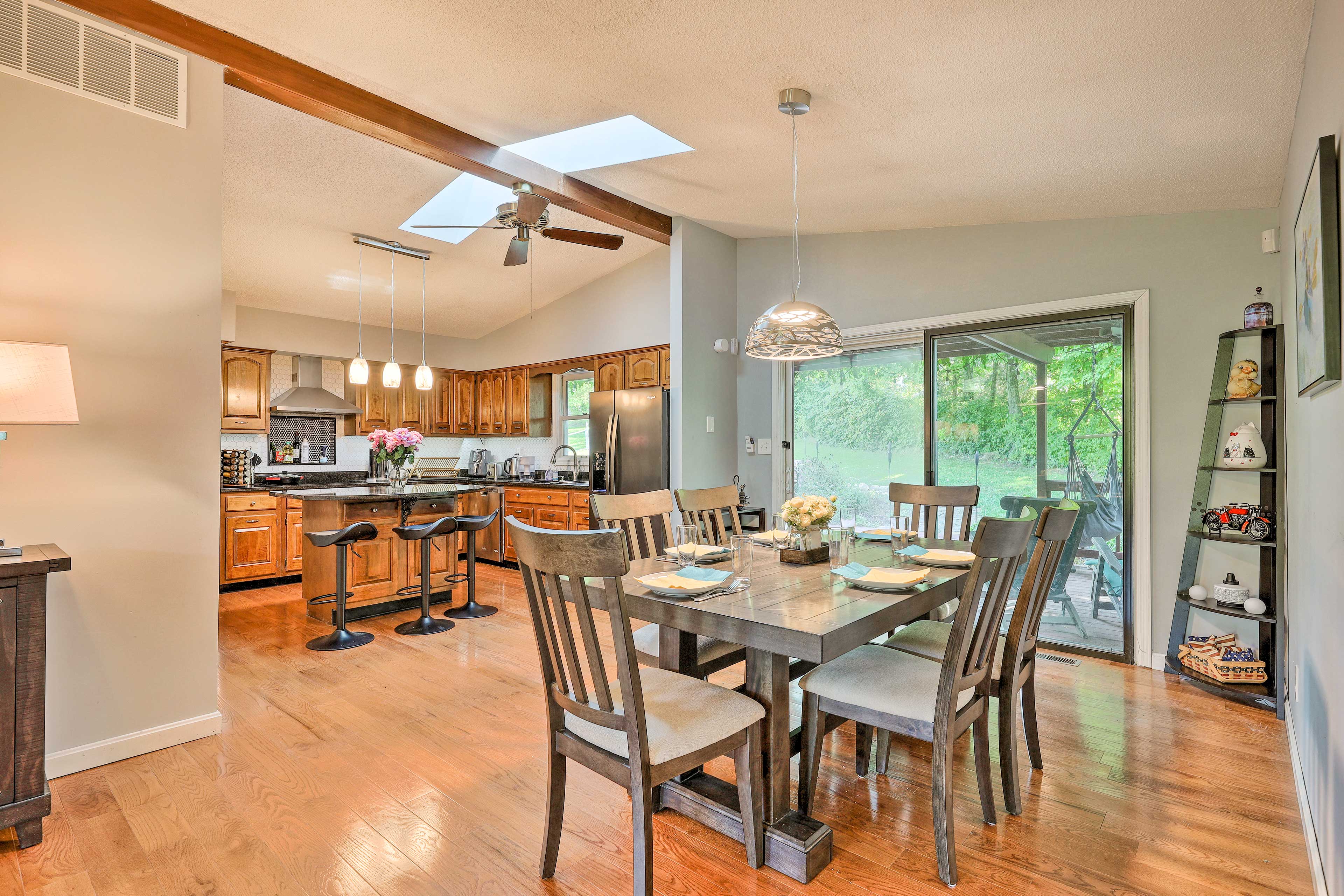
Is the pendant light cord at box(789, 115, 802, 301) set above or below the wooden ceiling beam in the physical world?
below

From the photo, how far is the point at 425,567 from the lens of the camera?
4.46m

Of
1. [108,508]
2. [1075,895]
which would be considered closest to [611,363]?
[108,508]

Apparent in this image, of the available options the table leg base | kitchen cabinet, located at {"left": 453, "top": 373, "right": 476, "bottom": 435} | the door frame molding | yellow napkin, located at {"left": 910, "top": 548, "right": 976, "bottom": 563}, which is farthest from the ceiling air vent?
kitchen cabinet, located at {"left": 453, "top": 373, "right": 476, "bottom": 435}

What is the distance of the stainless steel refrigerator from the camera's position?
526 centimetres

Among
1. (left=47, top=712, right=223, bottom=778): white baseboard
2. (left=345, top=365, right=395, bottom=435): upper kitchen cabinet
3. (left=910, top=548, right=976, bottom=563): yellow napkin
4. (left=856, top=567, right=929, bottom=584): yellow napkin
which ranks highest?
(left=345, top=365, right=395, bottom=435): upper kitchen cabinet

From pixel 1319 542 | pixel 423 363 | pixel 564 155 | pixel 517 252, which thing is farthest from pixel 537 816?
pixel 423 363

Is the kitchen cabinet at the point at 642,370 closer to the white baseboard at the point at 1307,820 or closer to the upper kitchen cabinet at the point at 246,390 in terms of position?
the upper kitchen cabinet at the point at 246,390

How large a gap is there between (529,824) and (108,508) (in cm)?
202

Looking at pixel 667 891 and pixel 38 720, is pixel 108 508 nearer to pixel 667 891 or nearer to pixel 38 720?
pixel 38 720

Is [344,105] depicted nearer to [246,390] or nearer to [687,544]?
[687,544]

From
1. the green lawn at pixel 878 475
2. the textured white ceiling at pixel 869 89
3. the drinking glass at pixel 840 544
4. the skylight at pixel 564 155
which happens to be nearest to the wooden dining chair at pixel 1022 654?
the drinking glass at pixel 840 544

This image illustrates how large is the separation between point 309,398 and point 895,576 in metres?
6.09

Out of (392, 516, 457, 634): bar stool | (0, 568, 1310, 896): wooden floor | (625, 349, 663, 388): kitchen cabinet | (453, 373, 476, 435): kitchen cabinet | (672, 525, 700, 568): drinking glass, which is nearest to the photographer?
(0, 568, 1310, 896): wooden floor

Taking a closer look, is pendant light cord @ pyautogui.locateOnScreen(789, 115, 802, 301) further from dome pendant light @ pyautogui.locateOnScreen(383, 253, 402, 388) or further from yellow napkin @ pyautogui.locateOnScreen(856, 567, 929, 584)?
dome pendant light @ pyautogui.locateOnScreen(383, 253, 402, 388)
